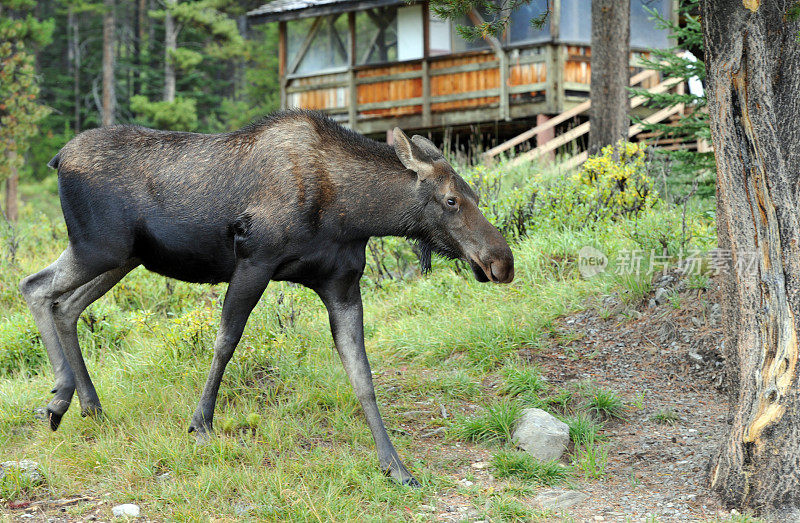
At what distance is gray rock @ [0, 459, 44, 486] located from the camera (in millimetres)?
4648

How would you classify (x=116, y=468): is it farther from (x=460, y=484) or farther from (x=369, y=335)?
(x=369, y=335)

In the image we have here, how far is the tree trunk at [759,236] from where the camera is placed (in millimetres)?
4236

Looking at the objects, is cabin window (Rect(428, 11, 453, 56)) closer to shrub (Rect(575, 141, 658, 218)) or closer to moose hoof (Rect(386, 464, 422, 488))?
shrub (Rect(575, 141, 658, 218))

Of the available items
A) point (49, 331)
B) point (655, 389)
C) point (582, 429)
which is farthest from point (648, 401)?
point (49, 331)

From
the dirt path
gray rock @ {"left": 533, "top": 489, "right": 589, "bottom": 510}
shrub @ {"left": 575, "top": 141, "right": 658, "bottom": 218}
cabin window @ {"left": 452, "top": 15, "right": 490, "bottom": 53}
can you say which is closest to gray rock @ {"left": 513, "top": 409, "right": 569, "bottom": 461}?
the dirt path

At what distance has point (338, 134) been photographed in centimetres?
511

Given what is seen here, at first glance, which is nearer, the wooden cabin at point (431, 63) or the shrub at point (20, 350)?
the shrub at point (20, 350)

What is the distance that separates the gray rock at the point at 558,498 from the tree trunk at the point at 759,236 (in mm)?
757

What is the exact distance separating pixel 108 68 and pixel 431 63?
13591 millimetres

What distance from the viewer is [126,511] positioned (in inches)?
169

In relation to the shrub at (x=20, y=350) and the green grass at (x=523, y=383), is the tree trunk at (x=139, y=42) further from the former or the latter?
the green grass at (x=523, y=383)

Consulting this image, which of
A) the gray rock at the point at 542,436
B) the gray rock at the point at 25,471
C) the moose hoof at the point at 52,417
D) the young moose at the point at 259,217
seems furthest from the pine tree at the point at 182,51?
the gray rock at the point at 542,436

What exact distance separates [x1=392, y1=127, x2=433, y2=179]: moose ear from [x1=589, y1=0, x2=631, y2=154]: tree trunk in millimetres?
6470

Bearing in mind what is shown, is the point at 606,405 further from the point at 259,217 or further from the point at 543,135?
the point at 543,135
